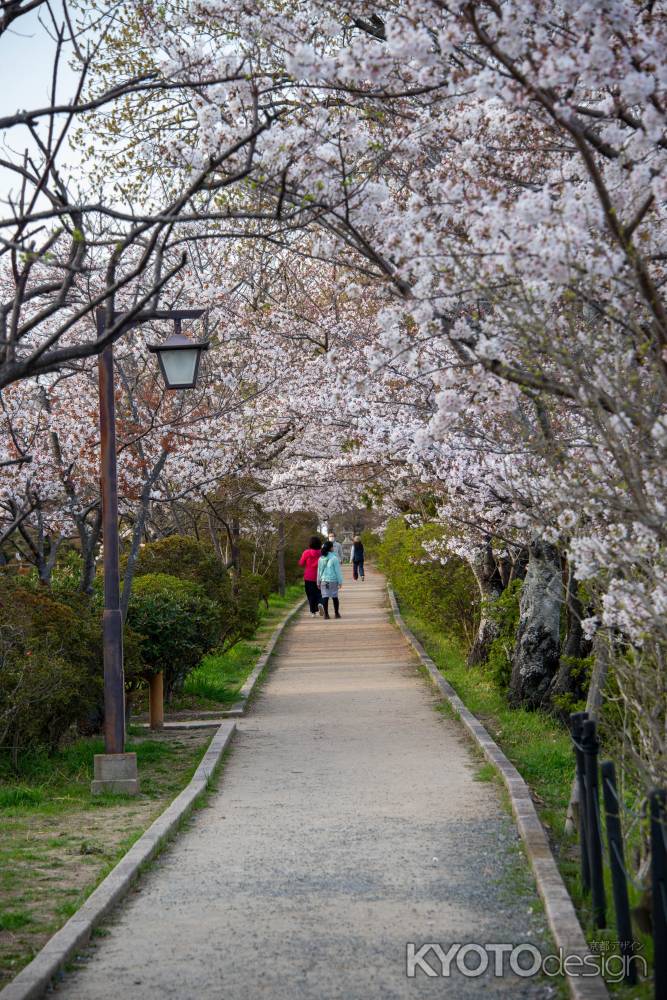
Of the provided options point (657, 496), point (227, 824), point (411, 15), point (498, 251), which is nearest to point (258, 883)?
point (227, 824)

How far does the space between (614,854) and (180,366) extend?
701cm

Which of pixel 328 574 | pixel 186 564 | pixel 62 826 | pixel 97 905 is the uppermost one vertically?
pixel 186 564

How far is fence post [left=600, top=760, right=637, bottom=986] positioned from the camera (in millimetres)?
4914

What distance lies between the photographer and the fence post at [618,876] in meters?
4.91

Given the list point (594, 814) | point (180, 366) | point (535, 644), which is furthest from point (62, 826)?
point (535, 644)

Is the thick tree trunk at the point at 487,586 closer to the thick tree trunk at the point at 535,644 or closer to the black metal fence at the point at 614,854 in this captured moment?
the thick tree trunk at the point at 535,644

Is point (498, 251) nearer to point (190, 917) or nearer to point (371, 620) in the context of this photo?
point (190, 917)

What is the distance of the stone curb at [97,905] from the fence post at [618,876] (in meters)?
2.52

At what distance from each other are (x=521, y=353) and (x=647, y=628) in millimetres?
1513

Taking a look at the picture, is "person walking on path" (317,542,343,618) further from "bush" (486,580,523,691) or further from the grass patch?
the grass patch

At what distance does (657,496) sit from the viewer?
5.20 metres

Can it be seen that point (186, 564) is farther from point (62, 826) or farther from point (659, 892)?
point (659, 892)

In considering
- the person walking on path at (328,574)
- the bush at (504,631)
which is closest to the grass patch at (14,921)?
the bush at (504,631)

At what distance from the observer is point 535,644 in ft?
45.8
